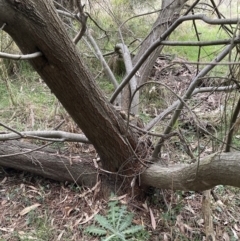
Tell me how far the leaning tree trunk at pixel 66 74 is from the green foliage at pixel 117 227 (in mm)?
339

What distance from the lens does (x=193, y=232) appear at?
2.56 metres

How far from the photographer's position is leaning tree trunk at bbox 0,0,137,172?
5.59 ft

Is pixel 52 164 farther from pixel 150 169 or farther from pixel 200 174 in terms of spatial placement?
pixel 200 174

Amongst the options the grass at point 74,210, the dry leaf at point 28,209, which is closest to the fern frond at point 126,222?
the grass at point 74,210

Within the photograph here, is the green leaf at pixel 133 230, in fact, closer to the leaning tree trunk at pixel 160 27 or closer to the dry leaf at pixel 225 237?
the dry leaf at pixel 225 237

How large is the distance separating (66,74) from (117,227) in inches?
44.3

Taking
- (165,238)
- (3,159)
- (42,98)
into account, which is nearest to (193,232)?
(165,238)

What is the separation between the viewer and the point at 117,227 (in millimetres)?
2428

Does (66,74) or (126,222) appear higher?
(66,74)

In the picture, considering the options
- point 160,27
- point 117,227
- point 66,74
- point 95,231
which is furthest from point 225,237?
point 160,27

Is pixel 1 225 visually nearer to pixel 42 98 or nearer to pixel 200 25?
pixel 42 98

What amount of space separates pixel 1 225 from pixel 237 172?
1.82 metres

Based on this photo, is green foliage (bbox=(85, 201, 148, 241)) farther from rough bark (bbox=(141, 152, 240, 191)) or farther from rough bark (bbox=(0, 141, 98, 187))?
rough bark (bbox=(0, 141, 98, 187))

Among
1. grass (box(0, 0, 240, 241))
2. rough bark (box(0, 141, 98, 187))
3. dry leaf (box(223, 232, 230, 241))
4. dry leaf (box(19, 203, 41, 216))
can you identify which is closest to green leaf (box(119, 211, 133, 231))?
grass (box(0, 0, 240, 241))
